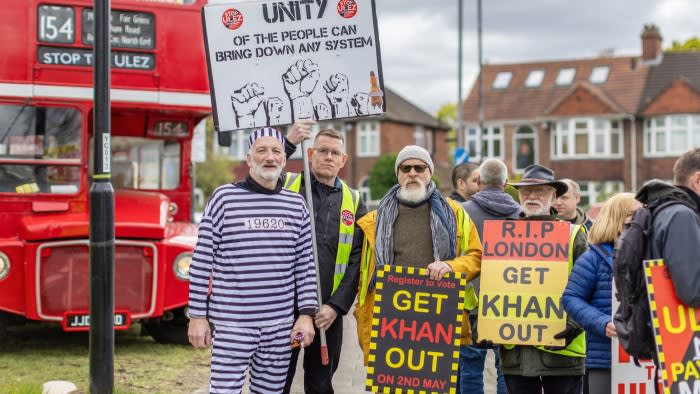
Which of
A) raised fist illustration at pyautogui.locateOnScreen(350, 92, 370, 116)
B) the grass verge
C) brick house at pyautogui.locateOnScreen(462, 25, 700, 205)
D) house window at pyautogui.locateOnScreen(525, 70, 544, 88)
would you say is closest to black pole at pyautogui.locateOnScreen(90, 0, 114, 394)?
the grass verge

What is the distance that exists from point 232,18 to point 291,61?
1.48 feet

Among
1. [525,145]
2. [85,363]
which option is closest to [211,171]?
[525,145]

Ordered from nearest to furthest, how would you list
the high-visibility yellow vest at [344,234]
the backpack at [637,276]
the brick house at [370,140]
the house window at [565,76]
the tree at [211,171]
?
the backpack at [637,276]
the high-visibility yellow vest at [344,234]
the house window at [565,76]
the brick house at [370,140]
the tree at [211,171]

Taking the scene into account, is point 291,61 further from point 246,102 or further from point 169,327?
point 169,327

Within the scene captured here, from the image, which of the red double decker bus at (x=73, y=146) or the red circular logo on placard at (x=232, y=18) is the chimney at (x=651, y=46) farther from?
the red circular logo on placard at (x=232, y=18)

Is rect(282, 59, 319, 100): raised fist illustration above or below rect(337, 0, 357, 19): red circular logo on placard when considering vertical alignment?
below

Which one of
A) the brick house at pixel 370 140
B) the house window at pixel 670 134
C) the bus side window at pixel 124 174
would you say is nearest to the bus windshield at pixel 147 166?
the bus side window at pixel 124 174

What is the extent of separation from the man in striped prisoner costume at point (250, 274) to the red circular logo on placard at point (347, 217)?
2.11 feet

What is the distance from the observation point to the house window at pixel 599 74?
160 feet

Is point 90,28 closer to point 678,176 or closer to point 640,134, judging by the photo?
point 678,176

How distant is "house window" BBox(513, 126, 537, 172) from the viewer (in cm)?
4922

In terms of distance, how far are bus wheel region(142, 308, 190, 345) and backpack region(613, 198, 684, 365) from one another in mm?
7442

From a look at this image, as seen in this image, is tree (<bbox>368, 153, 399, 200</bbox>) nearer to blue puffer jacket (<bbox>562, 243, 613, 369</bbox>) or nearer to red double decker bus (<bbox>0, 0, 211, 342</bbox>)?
red double decker bus (<bbox>0, 0, 211, 342</bbox>)

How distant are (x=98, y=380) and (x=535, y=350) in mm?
3889
